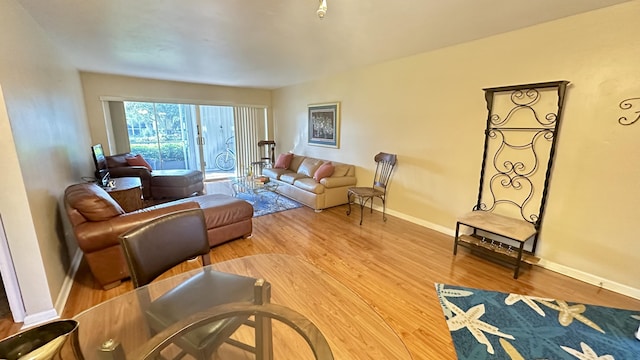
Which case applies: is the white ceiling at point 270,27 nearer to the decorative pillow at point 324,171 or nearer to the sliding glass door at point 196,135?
the decorative pillow at point 324,171

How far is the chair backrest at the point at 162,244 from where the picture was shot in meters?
1.36

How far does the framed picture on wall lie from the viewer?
4887 mm

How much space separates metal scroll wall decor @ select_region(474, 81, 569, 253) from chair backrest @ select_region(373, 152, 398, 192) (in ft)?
3.96

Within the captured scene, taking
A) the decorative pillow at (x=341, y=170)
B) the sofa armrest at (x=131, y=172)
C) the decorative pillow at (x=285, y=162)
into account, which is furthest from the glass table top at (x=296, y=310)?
the decorative pillow at (x=285, y=162)

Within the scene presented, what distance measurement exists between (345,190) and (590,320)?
125 inches

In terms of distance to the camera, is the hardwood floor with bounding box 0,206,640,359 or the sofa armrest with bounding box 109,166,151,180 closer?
the hardwood floor with bounding box 0,206,640,359

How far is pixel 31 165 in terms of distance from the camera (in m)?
1.85

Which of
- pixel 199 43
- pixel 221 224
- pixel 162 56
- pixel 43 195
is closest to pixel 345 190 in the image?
pixel 221 224

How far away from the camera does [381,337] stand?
144 cm

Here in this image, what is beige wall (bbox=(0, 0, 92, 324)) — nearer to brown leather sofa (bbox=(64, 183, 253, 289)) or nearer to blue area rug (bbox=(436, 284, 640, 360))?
brown leather sofa (bbox=(64, 183, 253, 289))

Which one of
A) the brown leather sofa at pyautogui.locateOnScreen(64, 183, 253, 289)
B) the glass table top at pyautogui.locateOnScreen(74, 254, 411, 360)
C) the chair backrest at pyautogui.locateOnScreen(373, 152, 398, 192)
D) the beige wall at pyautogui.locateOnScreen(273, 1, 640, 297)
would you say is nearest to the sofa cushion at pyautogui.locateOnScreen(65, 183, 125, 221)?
the brown leather sofa at pyautogui.locateOnScreen(64, 183, 253, 289)

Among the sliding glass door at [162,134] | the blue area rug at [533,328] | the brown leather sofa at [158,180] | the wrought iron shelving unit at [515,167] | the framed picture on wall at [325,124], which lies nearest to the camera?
the blue area rug at [533,328]

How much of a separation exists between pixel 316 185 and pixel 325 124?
4.89 feet

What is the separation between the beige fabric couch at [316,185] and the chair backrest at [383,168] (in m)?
0.53
